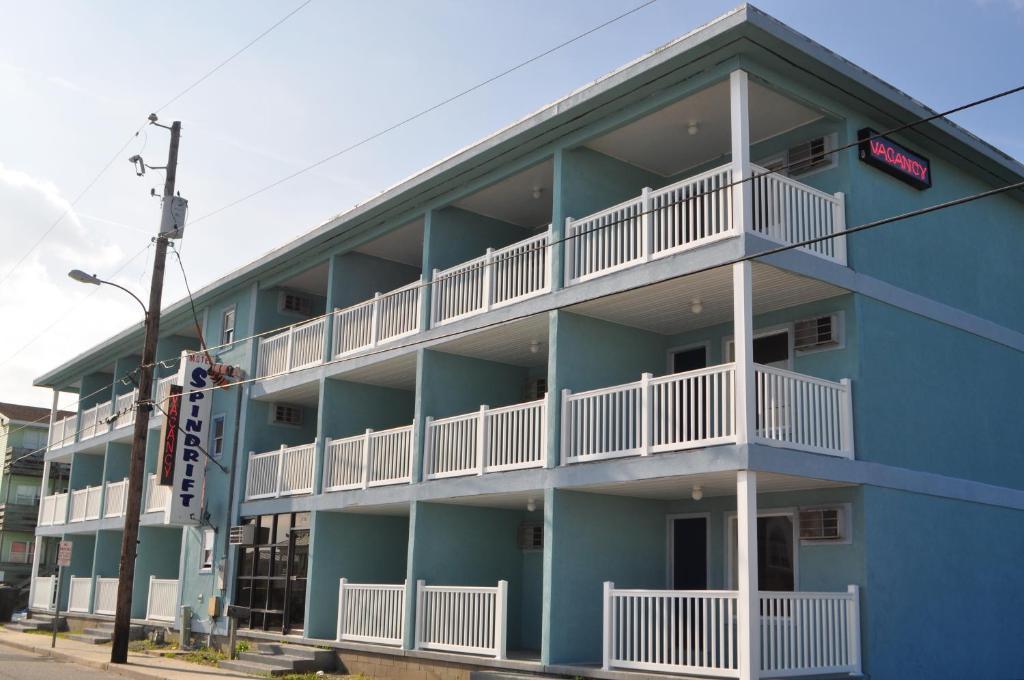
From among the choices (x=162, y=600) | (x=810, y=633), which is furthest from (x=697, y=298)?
(x=162, y=600)

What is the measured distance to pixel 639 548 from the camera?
17.9m

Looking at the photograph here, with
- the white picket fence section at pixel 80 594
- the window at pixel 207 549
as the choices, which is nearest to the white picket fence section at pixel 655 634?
the window at pixel 207 549

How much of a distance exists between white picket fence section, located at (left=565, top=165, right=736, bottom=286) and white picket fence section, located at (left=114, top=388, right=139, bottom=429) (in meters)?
19.6

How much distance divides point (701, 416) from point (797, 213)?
345 centimetres

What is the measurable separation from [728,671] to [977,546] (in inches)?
236

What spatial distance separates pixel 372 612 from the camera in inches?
800

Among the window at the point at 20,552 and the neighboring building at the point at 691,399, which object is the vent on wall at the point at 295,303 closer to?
the neighboring building at the point at 691,399

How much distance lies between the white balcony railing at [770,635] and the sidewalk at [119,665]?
26.9 ft

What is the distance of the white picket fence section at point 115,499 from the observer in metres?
32.3

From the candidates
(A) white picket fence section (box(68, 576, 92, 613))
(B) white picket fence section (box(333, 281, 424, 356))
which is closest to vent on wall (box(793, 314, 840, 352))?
(B) white picket fence section (box(333, 281, 424, 356))

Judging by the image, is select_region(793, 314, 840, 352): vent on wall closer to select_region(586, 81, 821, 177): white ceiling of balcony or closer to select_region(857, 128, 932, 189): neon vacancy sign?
select_region(857, 128, 932, 189): neon vacancy sign

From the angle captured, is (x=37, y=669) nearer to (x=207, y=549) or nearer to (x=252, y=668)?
(x=252, y=668)

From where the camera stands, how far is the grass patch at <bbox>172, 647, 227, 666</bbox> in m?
22.9

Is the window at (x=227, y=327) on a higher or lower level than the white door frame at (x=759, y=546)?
higher
